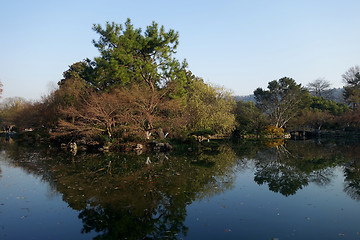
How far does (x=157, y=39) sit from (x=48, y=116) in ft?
69.5

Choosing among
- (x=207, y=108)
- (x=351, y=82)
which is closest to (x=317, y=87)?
(x=351, y=82)

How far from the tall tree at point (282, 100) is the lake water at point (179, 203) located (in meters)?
36.5

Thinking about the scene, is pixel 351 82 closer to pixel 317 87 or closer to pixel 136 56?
pixel 317 87

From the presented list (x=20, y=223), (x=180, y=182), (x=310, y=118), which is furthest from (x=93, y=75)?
(x=310, y=118)

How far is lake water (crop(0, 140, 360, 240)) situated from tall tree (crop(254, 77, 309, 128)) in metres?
36.5

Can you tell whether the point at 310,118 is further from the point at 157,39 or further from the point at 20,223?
the point at 20,223

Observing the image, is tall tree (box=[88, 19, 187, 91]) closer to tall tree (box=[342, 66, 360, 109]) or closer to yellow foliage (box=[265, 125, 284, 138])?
yellow foliage (box=[265, 125, 284, 138])

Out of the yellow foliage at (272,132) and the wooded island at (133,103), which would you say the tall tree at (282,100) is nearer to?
the yellow foliage at (272,132)

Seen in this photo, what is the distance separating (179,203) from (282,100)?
54.5 metres

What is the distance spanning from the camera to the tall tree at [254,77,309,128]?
49.5 m

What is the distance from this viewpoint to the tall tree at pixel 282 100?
4947 cm

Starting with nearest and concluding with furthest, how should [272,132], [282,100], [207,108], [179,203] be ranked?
[179,203]
[207,108]
[272,132]
[282,100]

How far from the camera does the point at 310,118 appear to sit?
5038 centimetres

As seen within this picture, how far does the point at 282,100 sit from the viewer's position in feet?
185
